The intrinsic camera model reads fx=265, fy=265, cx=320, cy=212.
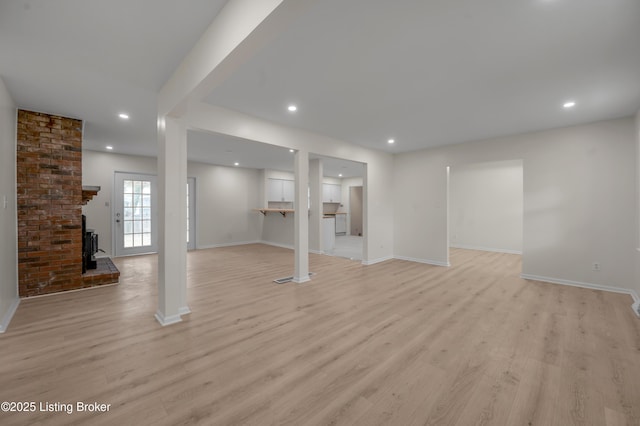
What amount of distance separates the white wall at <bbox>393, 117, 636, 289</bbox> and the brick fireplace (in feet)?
21.3

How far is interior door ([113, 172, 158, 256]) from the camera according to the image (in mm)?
6215

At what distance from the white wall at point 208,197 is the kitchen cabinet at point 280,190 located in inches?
16.4

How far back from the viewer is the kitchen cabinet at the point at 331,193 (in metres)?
10.2

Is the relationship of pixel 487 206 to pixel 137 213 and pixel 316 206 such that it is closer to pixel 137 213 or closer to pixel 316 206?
pixel 316 206

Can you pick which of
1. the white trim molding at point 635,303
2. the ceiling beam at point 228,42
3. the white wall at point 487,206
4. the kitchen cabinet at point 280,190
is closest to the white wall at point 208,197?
the kitchen cabinet at point 280,190

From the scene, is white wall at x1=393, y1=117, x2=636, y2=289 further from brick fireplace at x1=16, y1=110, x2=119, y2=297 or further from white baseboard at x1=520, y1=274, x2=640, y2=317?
brick fireplace at x1=16, y1=110, x2=119, y2=297

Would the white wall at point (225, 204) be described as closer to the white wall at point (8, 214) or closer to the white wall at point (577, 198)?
the white wall at point (8, 214)

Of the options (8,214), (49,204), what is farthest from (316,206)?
(8,214)

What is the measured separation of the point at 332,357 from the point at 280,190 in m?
7.03

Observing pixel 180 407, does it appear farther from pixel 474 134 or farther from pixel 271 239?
pixel 271 239

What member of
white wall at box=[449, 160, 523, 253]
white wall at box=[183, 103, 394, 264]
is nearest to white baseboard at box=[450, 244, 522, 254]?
white wall at box=[449, 160, 523, 253]

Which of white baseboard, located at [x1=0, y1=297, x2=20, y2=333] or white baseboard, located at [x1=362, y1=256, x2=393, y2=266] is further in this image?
white baseboard, located at [x1=362, y1=256, x2=393, y2=266]

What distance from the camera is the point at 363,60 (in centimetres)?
228

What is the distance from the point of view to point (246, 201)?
8438mm
